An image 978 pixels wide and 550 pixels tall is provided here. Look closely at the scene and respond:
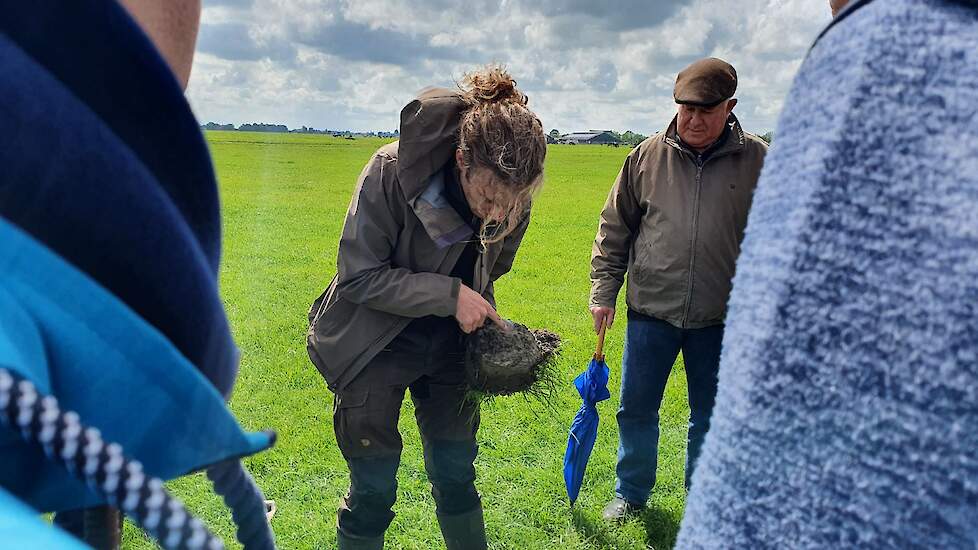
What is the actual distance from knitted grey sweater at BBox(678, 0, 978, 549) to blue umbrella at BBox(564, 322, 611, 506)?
3.71 m

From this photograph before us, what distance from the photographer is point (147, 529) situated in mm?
422

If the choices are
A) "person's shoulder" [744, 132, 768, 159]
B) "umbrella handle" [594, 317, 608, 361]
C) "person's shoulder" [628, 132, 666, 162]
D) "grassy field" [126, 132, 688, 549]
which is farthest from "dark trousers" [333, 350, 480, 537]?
"person's shoulder" [744, 132, 768, 159]

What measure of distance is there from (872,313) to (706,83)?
3.58 meters

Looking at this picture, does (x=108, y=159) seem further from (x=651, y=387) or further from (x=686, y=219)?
(x=651, y=387)

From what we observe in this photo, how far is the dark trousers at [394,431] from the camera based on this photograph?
291cm

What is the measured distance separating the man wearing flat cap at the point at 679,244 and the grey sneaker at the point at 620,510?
0.01 m

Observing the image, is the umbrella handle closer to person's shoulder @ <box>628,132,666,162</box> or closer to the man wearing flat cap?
the man wearing flat cap

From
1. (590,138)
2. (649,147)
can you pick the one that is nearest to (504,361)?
(649,147)

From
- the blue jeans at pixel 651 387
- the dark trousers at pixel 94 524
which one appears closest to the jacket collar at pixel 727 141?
the blue jeans at pixel 651 387

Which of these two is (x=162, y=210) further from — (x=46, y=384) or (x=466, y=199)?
(x=466, y=199)

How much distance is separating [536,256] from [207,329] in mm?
12970

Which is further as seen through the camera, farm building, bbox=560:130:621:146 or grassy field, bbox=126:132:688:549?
farm building, bbox=560:130:621:146

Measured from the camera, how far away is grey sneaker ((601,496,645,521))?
420 cm

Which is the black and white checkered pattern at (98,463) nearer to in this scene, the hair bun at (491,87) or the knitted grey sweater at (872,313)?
the knitted grey sweater at (872,313)
